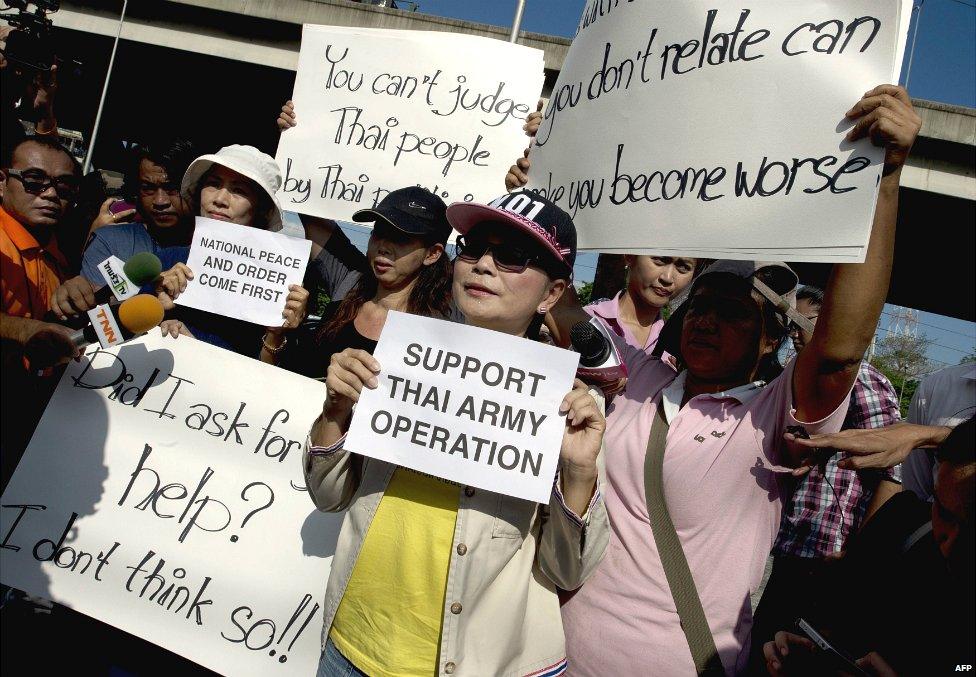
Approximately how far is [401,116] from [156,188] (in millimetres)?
1235

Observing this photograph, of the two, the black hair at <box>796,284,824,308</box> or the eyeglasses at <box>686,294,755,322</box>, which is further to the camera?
the black hair at <box>796,284,824,308</box>

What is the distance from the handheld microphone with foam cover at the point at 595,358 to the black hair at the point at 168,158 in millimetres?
2317

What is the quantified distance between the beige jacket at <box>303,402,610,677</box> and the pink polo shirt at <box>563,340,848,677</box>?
14 cm

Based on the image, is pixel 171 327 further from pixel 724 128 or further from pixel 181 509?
pixel 724 128

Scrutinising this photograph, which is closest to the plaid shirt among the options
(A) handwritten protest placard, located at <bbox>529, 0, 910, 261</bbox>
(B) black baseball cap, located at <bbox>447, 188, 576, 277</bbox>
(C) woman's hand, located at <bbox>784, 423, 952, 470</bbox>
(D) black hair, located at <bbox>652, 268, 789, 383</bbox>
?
(C) woman's hand, located at <bbox>784, 423, 952, 470</bbox>

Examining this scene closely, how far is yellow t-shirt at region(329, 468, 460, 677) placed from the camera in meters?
1.80

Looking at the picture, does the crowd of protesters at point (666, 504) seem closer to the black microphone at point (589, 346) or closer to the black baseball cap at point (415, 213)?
the black microphone at point (589, 346)

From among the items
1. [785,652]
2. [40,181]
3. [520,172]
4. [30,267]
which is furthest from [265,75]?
[785,652]

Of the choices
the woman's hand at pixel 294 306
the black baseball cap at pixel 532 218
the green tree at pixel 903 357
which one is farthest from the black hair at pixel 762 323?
the green tree at pixel 903 357

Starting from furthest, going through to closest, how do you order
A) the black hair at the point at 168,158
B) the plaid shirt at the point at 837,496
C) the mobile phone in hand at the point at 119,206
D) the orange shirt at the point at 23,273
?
1. the mobile phone in hand at the point at 119,206
2. the black hair at the point at 168,158
3. the orange shirt at the point at 23,273
4. the plaid shirt at the point at 837,496

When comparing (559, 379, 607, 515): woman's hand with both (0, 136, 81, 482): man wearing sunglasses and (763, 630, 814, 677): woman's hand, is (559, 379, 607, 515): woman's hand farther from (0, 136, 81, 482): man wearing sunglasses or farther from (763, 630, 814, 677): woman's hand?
(0, 136, 81, 482): man wearing sunglasses

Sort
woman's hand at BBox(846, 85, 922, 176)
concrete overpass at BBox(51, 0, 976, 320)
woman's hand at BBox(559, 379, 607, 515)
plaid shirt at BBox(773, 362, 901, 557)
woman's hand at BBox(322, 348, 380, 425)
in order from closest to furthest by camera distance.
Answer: woman's hand at BBox(846, 85, 922, 176)
woman's hand at BBox(559, 379, 607, 515)
woman's hand at BBox(322, 348, 380, 425)
plaid shirt at BBox(773, 362, 901, 557)
concrete overpass at BBox(51, 0, 976, 320)

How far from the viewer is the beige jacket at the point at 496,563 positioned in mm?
1781

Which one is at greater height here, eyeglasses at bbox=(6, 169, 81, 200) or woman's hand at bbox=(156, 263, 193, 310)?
eyeglasses at bbox=(6, 169, 81, 200)
